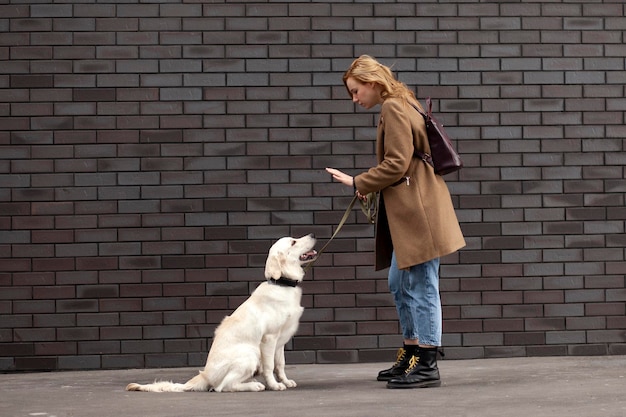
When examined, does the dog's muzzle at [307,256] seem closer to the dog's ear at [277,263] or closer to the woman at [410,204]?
the dog's ear at [277,263]

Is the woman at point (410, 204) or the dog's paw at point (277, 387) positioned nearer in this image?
the woman at point (410, 204)

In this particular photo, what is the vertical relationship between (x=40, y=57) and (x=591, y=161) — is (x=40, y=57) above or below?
above

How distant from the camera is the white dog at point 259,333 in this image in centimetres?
666

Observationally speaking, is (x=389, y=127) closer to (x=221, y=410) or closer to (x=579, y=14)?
(x=221, y=410)

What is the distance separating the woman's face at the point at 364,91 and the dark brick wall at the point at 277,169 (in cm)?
138

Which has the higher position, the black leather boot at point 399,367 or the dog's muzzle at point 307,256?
the dog's muzzle at point 307,256

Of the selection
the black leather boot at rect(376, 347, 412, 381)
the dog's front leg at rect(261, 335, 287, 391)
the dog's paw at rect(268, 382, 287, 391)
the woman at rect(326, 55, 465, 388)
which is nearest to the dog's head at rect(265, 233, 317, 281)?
the dog's front leg at rect(261, 335, 287, 391)

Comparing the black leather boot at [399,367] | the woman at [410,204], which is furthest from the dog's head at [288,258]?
the black leather boot at [399,367]

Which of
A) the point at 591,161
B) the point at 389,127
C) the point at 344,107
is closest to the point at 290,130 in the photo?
the point at 344,107

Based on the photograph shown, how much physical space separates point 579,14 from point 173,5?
2.98 metres

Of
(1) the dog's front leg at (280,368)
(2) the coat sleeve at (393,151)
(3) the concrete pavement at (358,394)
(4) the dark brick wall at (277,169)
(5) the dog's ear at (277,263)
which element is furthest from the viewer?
(4) the dark brick wall at (277,169)

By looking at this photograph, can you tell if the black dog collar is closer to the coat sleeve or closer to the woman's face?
the coat sleeve

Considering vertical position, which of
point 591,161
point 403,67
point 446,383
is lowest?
point 446,383

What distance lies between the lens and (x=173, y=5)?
320 inches
